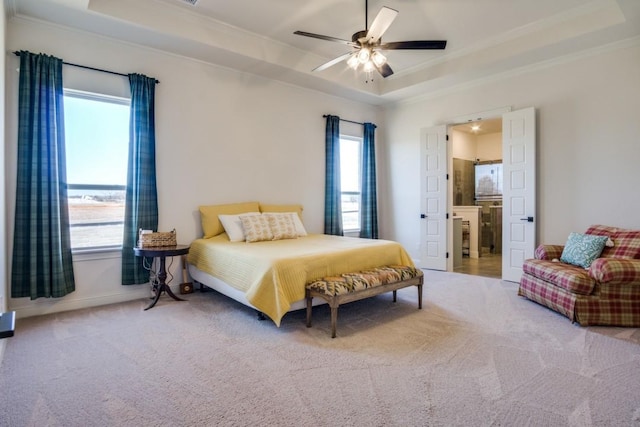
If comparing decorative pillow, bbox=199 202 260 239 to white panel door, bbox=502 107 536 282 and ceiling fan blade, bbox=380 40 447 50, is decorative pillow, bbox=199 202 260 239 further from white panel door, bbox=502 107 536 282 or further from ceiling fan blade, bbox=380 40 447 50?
white panel door, bbox=502 107 536 282

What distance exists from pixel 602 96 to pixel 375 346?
162 inches

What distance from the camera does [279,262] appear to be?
2936 mm

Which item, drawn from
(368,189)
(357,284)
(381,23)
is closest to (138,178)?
(357,284)

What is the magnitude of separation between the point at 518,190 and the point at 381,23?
3.08 meters

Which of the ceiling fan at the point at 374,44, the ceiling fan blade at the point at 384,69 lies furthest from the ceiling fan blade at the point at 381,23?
the ceiling fan blade at the point at 384,69

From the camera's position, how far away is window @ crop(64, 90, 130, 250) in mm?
3652

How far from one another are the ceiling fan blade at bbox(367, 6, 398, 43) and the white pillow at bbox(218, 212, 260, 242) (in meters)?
2.52

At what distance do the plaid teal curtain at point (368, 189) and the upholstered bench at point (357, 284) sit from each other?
2.64 meters

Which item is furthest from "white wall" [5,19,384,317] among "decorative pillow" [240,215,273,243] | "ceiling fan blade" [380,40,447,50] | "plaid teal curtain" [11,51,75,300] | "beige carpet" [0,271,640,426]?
"ceiling fan blade" [380,40,447,50]

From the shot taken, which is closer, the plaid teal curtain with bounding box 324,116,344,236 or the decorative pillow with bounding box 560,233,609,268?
the decorative pillow with bounding box 560,233,609,268

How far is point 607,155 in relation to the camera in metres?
4.12

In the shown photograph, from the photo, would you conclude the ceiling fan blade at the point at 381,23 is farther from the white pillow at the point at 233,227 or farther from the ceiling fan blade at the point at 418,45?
the white pillow at the point at 233,227

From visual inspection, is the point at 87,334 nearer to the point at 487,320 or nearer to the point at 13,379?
the point at 13,379

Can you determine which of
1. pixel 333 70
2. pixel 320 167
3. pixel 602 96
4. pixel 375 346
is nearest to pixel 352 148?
pixel 320 167
